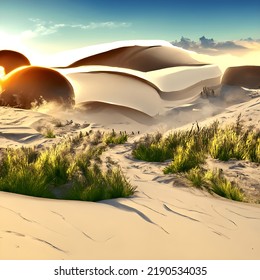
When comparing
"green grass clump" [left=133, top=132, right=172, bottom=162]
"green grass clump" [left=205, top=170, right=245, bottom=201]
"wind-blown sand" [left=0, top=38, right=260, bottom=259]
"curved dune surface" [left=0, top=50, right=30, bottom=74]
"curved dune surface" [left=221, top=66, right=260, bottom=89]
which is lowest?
"green grass clump" [left=133, top=132, right=172, bottom=162]

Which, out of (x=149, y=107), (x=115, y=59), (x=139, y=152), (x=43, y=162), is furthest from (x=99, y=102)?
(x=43, y=162)

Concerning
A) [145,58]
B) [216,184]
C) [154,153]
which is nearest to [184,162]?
[216,184]

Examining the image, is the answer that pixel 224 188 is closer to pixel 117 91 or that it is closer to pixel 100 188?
pixel 100 188

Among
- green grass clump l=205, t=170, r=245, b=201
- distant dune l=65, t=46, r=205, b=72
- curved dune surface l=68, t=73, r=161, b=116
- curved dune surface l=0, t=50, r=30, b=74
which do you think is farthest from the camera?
distant dune l=65, t=46, r=205, b=72

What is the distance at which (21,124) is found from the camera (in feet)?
47.0

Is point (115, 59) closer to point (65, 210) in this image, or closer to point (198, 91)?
point (198, 91)

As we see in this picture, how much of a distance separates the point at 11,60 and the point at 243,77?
1188 cm

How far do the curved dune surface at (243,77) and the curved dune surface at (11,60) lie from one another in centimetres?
1015

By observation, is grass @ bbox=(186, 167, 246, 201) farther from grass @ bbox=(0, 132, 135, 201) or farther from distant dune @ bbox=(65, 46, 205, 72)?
distant dune @ bbox=(65, 46, 205, 72)

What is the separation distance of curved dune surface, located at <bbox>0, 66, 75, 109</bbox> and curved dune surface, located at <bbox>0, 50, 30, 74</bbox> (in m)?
1.52

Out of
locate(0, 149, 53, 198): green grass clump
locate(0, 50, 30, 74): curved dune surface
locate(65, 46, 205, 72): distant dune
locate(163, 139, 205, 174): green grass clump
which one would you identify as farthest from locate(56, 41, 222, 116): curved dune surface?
locate(0, 149, 53, 198): green grass clump

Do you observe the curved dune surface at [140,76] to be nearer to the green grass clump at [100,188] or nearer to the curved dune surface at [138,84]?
the curved dune surface at [138,84]

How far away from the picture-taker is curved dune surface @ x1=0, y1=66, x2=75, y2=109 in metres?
18.4

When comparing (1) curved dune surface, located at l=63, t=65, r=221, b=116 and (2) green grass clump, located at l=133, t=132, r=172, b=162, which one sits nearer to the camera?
(2) green grass clump, located at l=133, t=132, r=172, b=162
